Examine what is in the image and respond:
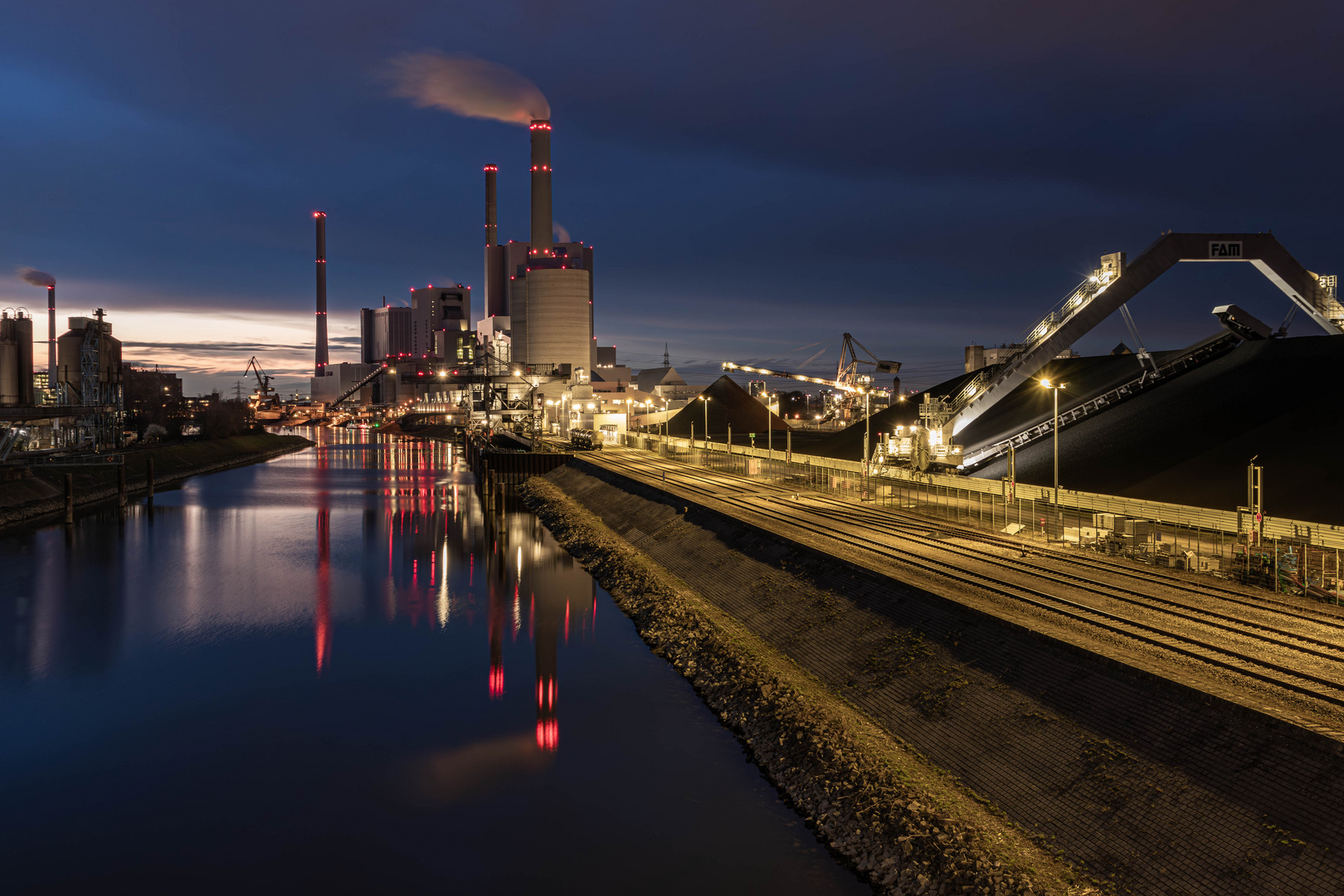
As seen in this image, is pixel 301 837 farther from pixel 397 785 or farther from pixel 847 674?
pixel 847 674

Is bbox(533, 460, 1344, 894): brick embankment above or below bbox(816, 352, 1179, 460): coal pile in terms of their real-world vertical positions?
below

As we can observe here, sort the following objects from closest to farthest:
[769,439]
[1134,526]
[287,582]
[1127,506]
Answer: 1. [1134,526]
2. [1127,506]
3. [287,582]
4. [769,439]

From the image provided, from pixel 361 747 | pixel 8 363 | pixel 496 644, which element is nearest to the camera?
pixel 361 747

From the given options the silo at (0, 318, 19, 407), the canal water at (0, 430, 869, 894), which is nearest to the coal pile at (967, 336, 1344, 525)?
the canal water at (0, 430, 869, 894)

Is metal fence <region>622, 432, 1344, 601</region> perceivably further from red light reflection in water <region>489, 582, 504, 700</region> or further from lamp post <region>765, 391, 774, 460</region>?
red light reflection in water <region>489, 582, 504, 700</region>

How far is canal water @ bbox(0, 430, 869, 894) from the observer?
15711mm

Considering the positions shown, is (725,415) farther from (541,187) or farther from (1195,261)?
(1195,261)

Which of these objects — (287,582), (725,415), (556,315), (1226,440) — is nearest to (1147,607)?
(1226,440)

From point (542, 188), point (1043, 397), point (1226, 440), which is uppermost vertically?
point (542, 188)

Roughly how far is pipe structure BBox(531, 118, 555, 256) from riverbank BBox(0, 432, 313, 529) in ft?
245

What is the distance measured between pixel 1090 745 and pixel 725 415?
12805cm

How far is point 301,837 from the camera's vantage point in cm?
1680

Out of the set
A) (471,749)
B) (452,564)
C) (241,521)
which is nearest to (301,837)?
A: (471,749)

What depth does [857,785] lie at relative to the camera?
53.7ft
